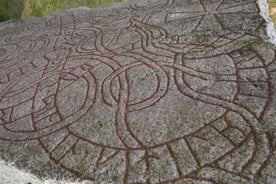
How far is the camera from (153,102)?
2.23 m

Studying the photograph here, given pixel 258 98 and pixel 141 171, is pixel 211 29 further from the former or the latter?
pixel 141 171

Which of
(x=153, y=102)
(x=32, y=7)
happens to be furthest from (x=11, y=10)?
(x=153, y=102)

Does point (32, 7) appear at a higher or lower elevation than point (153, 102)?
higher

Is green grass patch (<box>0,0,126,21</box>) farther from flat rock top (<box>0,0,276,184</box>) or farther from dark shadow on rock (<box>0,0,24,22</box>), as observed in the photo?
flat rock top (<box>0,0,276,184</box>)

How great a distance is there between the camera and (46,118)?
2.36m

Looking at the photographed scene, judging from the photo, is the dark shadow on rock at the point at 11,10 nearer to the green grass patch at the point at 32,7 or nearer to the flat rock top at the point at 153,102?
the green grass patch at the point at 32,7

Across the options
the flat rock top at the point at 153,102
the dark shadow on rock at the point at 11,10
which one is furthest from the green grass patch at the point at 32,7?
the flat rock top at the point at 153,102

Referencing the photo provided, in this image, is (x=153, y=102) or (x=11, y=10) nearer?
(x=153, y=102)

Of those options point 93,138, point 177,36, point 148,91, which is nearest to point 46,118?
point 93,138

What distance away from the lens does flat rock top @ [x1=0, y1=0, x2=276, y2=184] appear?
5.89ft

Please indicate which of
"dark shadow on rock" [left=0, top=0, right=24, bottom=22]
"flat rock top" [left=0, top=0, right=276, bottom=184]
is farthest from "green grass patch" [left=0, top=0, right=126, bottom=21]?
"flat rock top" [left=0, top=0, right=276, bottom=184]

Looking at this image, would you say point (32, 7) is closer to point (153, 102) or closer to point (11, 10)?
point (11, 10)

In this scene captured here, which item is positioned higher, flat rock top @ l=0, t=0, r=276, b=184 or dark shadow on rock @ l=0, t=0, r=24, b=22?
dark shadow on rock @ l=0, t=0, r=24, b=22

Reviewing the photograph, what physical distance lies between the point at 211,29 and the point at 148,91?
3.22ft
